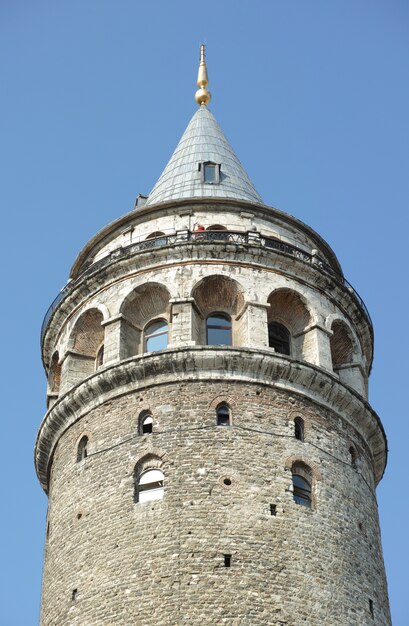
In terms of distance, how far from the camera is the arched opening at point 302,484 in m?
29.9

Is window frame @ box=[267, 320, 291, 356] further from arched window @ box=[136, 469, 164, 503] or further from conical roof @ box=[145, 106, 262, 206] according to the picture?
arched window @ box=[136, 469, 164, 503]

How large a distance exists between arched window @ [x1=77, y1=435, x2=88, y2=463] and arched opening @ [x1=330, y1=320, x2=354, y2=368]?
25.5 ft

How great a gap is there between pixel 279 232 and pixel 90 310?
20.0ft

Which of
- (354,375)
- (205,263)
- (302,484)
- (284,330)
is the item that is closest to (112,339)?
(205,263)

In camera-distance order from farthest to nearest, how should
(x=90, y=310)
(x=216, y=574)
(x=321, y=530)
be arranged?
(x=90, y=310) < (x=321, y=530) < (x=216, y=574)

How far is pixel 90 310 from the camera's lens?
114 ft

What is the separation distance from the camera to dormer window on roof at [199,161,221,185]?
3809 centimetres

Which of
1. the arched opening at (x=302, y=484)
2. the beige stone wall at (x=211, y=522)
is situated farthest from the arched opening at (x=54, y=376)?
the arched opening at (x=302, y=484)

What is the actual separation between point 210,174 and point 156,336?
7.09m

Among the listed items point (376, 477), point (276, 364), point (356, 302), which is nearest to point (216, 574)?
point (276, 364)

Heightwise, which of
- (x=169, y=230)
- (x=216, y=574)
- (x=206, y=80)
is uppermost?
(x=206, y=80)

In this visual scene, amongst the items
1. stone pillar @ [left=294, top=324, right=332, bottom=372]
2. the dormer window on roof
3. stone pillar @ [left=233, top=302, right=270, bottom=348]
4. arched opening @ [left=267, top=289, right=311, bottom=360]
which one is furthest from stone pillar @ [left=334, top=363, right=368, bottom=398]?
the dormer window on roof

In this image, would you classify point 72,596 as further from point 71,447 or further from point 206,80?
point 206,80

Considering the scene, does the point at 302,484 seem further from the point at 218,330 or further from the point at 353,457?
the point at 218,330
